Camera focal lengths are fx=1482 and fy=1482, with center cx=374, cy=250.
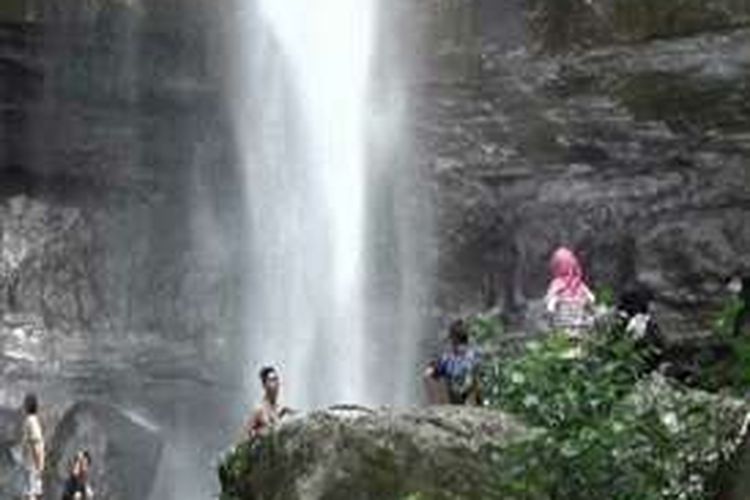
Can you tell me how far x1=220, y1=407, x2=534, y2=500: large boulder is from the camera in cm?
874

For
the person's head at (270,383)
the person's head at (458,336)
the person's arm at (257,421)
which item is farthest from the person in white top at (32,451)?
the person's head at (458,336)

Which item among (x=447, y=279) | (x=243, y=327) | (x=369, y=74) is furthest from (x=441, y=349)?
(x=369, y=74)

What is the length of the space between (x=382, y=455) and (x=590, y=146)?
13211 millimetres

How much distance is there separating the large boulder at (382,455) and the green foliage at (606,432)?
170 cm

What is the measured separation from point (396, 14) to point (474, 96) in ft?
8.06

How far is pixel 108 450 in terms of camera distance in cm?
2042

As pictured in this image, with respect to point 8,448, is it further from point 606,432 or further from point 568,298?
point 606,432

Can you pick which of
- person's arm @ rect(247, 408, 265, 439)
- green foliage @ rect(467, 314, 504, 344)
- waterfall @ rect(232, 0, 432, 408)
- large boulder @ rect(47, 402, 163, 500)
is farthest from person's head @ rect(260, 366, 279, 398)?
waterfall @ rect(232, 0, 432, 408)

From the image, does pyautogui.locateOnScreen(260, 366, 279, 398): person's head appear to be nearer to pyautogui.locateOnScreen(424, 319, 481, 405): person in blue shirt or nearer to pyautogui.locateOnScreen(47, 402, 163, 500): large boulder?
pyautogui.locateOnScreen(424, 319, 481, 405): person in blue shirt

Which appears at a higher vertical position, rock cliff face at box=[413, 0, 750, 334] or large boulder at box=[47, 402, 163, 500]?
rock cliff face at box=[413, 0, 750, 334]

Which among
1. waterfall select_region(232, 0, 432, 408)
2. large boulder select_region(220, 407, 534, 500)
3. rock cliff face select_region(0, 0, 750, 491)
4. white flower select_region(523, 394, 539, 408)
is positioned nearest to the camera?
white flower select_region(523, 394, 539, 408)

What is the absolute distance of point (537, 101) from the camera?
21453 millimetres

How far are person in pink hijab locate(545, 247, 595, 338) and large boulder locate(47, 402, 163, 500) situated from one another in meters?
10.0

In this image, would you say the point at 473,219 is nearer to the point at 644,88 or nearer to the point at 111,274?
the point at 644,88
